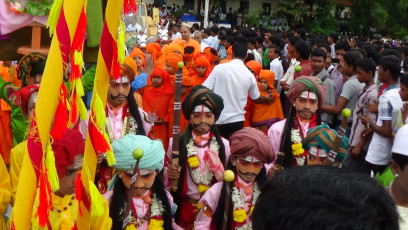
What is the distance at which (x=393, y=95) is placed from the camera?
5.12 meters

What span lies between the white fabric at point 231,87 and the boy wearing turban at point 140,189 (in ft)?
8.72

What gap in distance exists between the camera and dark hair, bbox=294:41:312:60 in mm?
8125

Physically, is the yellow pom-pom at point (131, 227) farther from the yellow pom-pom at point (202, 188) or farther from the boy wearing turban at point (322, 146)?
the boy wearing turban at point (322, 146)

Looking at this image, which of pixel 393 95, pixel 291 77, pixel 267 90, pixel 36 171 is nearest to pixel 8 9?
pixel 36 171

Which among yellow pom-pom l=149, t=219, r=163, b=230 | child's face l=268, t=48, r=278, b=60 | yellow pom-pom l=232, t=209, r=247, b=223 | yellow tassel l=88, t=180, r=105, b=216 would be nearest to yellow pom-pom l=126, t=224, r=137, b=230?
yellow pom-pom l=149, t=219, r=163, b=230

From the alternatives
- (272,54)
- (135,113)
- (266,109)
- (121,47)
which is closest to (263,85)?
(266,109)

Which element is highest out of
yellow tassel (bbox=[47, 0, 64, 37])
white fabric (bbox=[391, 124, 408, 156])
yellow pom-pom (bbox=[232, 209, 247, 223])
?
yellow tassel (bbox=[47, 0, 64, 37])

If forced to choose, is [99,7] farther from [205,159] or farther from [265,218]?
[205,159]

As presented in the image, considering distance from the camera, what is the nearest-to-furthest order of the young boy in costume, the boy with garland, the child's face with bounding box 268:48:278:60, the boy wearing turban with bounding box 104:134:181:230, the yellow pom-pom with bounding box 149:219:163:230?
the boy wearing turban with bounding box 104:134:181:230, the yellow pom-pom with bounding box 149:219:163:230, the boy with garland, the young boy in costume, the child's face with bounding box 268:48:278:60

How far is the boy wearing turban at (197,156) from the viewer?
4.33 m

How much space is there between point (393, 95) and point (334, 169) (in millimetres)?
4007

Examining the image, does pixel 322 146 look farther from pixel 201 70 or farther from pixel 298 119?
pixel 201 70

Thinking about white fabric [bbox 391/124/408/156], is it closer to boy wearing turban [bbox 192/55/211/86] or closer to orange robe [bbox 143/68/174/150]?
orange robe [bbox 143/68/174/150]

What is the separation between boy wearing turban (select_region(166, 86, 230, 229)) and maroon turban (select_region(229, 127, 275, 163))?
0.40 meters
